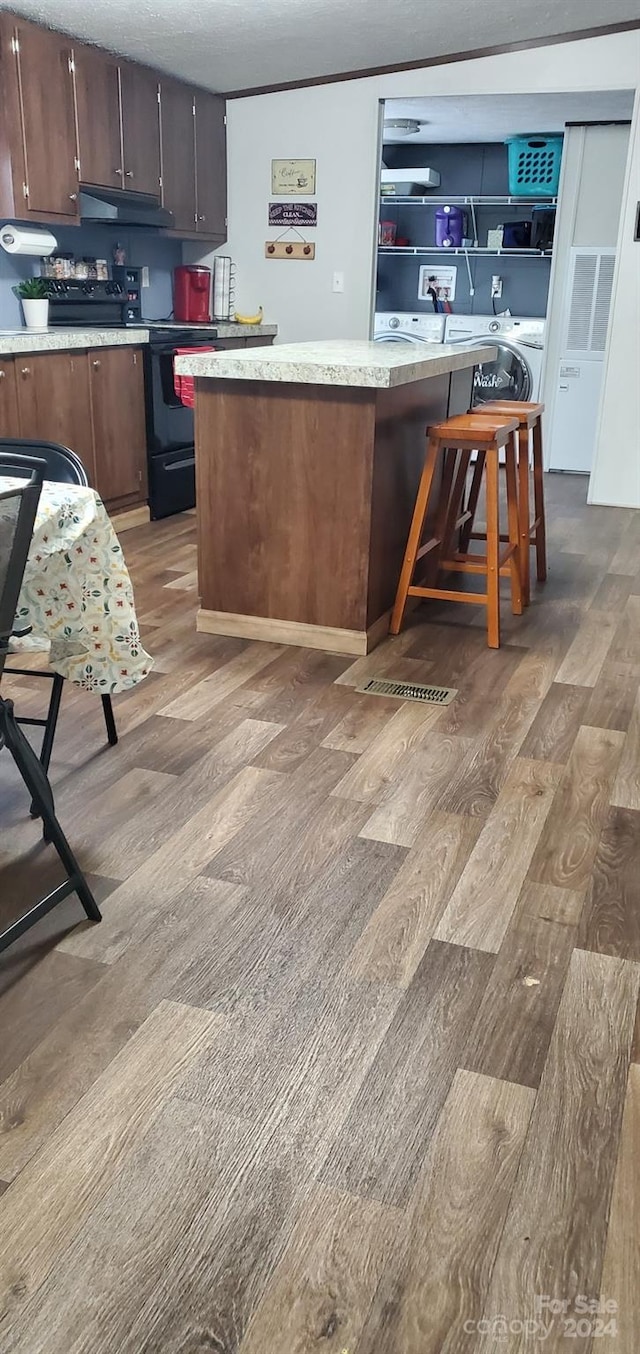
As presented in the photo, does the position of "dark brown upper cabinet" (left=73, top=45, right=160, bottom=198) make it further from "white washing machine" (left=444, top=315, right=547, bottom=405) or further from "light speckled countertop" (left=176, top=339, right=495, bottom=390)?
"white washing machine" (left=444, top=315, right=547, bottom=405)

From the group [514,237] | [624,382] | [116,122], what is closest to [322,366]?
[116,122]

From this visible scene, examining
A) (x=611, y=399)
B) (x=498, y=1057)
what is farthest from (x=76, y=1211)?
(x=611, y=399)

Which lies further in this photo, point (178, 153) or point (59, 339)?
point (178, 153)

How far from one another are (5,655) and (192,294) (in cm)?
469

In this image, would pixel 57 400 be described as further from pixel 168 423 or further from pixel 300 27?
pixel 300 27

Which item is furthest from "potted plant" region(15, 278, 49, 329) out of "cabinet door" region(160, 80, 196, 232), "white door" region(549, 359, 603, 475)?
"white door" region(549, 359, 603, 475)

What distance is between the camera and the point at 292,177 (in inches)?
225

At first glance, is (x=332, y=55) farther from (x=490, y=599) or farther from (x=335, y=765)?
(x=335, y=765)

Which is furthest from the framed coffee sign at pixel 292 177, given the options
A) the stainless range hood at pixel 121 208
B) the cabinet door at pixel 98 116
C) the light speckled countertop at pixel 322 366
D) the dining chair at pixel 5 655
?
the dining chair at pixel 5 655

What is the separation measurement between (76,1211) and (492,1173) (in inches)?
21.0

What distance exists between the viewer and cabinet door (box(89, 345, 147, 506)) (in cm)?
453

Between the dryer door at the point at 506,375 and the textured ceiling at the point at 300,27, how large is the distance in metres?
2.12

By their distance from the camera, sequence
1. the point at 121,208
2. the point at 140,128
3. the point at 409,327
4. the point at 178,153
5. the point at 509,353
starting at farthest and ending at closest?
the point at 409,327
the point at 509,353
the point at 178,153
the point at 121,208
the point at 140,128

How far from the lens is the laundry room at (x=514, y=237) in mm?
6207
